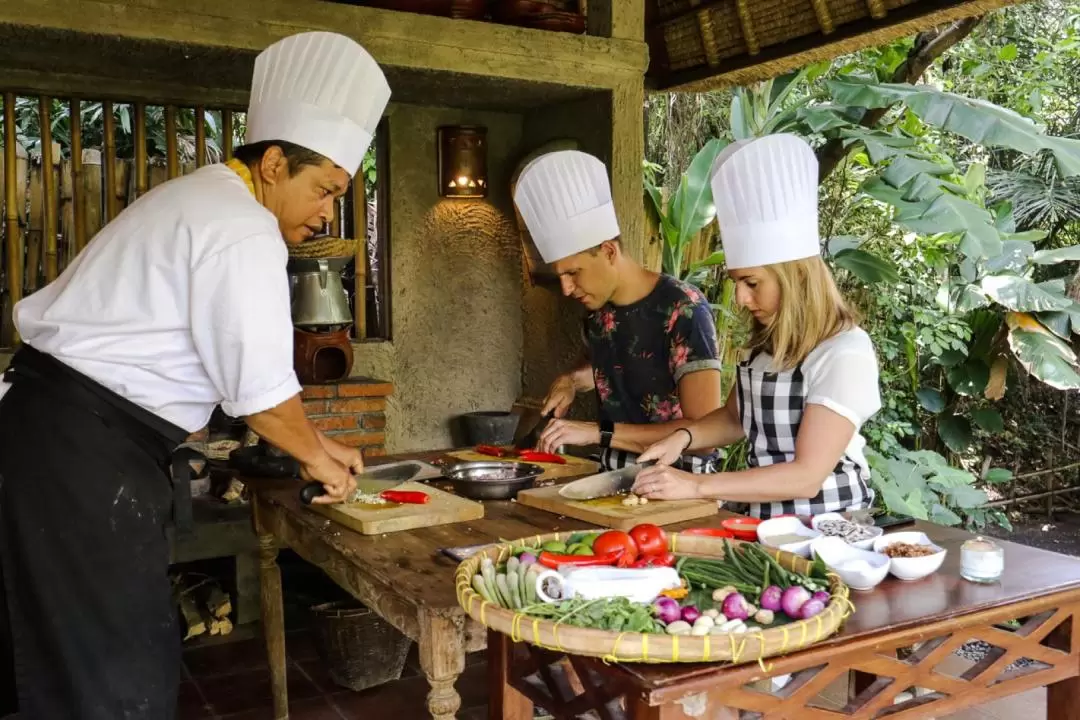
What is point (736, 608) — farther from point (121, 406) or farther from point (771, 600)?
point (121, 406)

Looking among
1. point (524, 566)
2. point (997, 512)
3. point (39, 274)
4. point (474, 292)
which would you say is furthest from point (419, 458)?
point (997, 512)

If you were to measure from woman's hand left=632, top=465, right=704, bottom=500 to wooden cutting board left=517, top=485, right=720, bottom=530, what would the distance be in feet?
0.09

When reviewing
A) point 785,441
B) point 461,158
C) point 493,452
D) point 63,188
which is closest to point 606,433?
point 493,452

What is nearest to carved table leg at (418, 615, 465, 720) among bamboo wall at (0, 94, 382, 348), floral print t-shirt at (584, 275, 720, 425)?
floral print t-shirt at (584, 275, 720, 425)

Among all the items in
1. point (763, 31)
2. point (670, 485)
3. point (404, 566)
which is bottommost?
point (404, 566)

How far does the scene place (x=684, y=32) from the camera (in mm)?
4844

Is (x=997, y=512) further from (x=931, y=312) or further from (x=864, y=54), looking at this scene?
(x=864, y=54)

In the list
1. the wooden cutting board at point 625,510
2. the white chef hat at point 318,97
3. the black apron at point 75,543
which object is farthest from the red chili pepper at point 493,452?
the black apron at point 75,543

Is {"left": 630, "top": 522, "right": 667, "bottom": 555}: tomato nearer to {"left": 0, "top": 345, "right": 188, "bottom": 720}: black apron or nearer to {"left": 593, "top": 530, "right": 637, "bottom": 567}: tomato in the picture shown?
{"left": 593, "top": 530, "right": 637, "bottom": 567}: tomato

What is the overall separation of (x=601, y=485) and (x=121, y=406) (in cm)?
122

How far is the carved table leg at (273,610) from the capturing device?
10.1 feet

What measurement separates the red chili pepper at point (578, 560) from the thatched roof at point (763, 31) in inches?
114

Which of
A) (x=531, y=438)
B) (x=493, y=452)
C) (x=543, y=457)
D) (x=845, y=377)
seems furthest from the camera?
(x=531, y=438)

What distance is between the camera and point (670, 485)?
2414 mm
